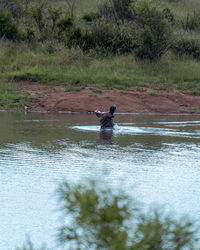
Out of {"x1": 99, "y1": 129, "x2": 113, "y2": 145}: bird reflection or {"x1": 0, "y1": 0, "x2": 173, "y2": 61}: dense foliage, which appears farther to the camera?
{"x1": 0, "y1": 0, "x2": 173, "y2": 61}: dense foliage

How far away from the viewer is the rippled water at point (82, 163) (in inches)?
304

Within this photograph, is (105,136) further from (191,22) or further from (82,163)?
(191,22)

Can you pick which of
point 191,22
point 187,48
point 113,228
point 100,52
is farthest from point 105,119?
point 191,22

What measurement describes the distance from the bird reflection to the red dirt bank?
7.71 metres

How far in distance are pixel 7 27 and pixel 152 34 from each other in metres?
8.88

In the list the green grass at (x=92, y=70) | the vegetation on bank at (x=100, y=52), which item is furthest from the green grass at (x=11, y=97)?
the green grass at (x=92, y=70)

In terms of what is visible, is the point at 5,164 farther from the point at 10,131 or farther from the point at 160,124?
the point at 160,124

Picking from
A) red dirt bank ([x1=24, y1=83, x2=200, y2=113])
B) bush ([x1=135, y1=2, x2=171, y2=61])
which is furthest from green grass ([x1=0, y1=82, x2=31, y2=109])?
bush ([x1=135, y1=2, x2=171, y2=61])

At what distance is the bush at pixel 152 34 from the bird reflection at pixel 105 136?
15.3 meters

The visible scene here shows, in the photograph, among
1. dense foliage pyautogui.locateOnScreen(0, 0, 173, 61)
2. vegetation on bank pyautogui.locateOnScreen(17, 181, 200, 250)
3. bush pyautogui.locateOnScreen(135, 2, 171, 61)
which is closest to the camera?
vegetation on bank pyautogui.locateOnScreen(17, 181, 200, 250)

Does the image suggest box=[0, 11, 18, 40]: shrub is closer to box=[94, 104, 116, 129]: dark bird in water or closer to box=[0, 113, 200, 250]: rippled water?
box=[0, 113, 200, 250]: rippled water

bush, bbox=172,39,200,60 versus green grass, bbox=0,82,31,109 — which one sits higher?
bush, bbox=172,39,200,60

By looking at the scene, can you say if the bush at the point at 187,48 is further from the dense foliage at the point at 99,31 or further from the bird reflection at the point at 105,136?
A: the bird reflection at the point at 105,136

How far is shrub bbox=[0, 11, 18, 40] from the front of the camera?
34.6 m
